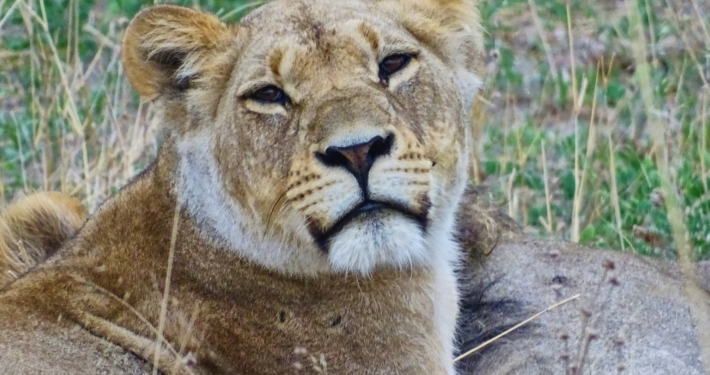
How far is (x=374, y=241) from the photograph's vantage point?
4312mm

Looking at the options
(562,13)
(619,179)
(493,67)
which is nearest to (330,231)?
(619,179)

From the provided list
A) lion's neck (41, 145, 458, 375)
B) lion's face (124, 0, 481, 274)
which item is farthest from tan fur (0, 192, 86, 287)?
lion's face (124, 0, 481, 274)

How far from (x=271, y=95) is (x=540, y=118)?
496cm

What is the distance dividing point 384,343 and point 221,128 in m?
0.99

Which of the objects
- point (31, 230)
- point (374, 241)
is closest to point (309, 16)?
point (374, 241)

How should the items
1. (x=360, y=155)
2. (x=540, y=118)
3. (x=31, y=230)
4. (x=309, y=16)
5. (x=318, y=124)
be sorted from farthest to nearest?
1. (x=540, y=118)
2. (x=31, y=230)
3. (x=309, y=16)
4. (x=318, y=124)
5. (x=360, y=155)

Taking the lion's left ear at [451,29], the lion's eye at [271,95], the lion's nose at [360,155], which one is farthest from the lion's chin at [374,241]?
the lion's left ear at [451,29]

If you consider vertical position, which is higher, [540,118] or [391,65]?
[391,65]

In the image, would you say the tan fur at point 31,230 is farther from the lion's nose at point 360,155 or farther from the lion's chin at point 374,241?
the lion's nose at point 360,155

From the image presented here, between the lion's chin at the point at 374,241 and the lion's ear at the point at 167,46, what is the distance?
3.33 ft

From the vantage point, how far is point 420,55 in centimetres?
482

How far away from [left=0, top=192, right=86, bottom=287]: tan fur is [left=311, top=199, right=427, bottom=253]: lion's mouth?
186 cm

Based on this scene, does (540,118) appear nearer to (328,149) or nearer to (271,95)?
(271,95)

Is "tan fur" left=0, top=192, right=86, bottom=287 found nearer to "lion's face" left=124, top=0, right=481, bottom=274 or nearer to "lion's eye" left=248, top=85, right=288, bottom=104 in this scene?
"lion's face" left=124, top=0, right=481, bottom=274
